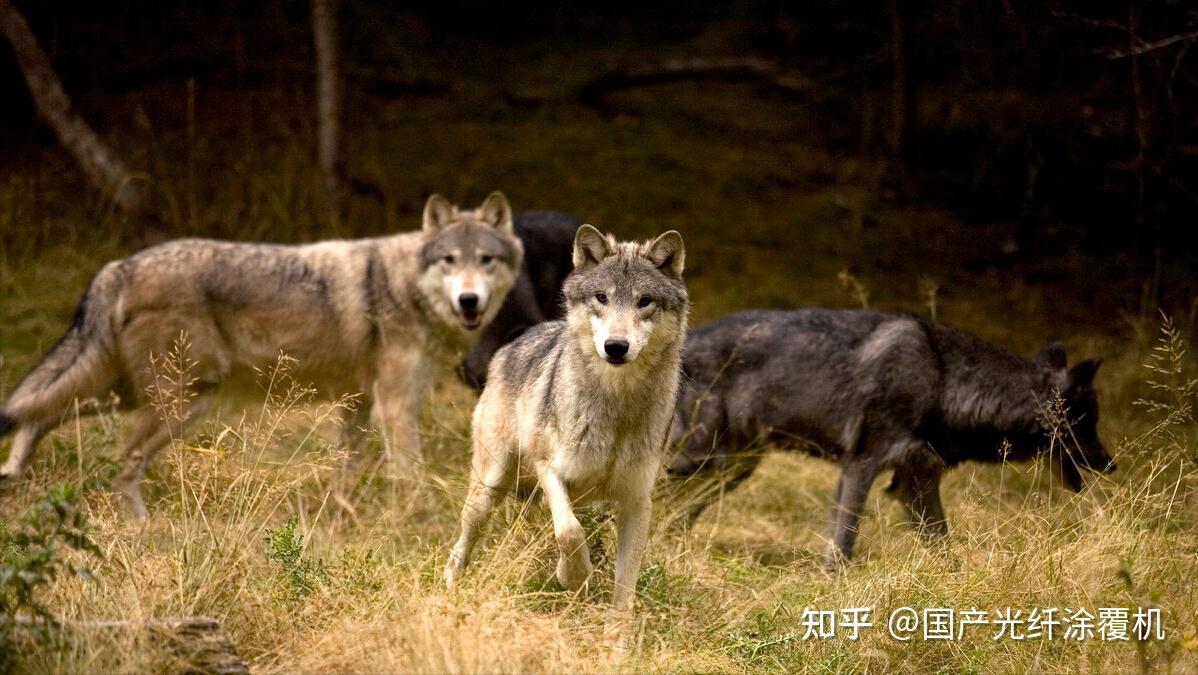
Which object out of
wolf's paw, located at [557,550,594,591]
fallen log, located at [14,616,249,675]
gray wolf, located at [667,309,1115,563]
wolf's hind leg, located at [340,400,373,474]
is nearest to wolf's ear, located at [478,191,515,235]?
wolf's hind leg, located at [340,400,373,474]

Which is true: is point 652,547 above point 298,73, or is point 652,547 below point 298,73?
below

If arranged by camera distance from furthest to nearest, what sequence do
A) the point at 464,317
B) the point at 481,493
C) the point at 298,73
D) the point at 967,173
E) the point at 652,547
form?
the point at 298,73, the point at 967,173, the point at 464,317, the point at 652,547, the point at 481,493

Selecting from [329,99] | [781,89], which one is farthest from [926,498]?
[781,89]

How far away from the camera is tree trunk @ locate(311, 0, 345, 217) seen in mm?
10680

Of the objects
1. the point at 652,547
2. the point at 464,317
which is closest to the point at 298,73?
the point at 464,317

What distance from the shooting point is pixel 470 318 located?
26.0 feet

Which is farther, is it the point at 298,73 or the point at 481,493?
the point at 298,73

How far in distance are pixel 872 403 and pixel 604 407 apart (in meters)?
2.66

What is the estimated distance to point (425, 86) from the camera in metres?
14.3

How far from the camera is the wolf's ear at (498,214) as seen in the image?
27.8 ft

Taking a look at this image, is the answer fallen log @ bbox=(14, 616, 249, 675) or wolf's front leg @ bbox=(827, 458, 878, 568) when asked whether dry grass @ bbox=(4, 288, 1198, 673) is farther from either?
wolf's front leg @ bbox=(827, 458, 878, 568)

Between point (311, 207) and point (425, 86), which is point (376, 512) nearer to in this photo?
point (311, 207)

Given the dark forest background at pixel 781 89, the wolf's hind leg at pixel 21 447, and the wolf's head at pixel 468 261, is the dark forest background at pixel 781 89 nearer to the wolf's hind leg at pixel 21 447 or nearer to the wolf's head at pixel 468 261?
the wolf's head at pixel 468 261

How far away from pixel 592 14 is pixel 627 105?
6.02 feet
